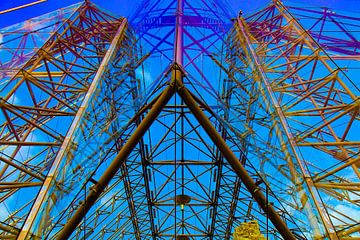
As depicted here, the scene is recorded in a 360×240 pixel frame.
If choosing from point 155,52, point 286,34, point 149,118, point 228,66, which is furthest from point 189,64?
point 286,34

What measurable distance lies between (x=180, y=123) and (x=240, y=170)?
8685 millimetres

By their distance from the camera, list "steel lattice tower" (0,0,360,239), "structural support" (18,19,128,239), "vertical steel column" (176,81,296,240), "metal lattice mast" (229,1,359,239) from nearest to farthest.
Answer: "structural support" (18,19,128,239) → "metal lattice mast" (229,1,359,239) → "vertical steel column" (176,81,296,240) → "steel lattice tower" (0,0,360,239)

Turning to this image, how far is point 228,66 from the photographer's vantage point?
23172 millimetres

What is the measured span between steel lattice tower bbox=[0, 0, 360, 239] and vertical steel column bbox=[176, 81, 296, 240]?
0.15 feet

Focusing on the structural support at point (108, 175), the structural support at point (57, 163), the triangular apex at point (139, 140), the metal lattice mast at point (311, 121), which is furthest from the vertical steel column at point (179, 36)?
the metal lattice mast at point (311, 121)

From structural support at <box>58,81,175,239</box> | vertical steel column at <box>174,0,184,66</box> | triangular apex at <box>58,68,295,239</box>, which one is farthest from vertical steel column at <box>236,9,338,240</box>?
structural support at <box>58,81,175,239</box>

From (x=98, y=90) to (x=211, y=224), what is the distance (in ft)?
53.4

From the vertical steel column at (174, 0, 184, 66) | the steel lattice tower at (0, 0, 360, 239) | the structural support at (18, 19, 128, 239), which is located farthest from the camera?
the vertical steel column at (174, 0, 184, 66)

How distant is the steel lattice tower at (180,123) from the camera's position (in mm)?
13195

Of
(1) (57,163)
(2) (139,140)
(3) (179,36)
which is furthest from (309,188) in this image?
(3) (179,36)

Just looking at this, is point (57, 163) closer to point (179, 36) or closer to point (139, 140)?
point (139, 140)

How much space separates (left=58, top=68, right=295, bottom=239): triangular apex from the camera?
39.8 ft

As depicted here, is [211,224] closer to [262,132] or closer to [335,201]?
[262,132]

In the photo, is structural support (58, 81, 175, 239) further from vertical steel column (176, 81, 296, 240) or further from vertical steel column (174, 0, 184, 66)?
vertical steel column (174, 0, 184, 66)
